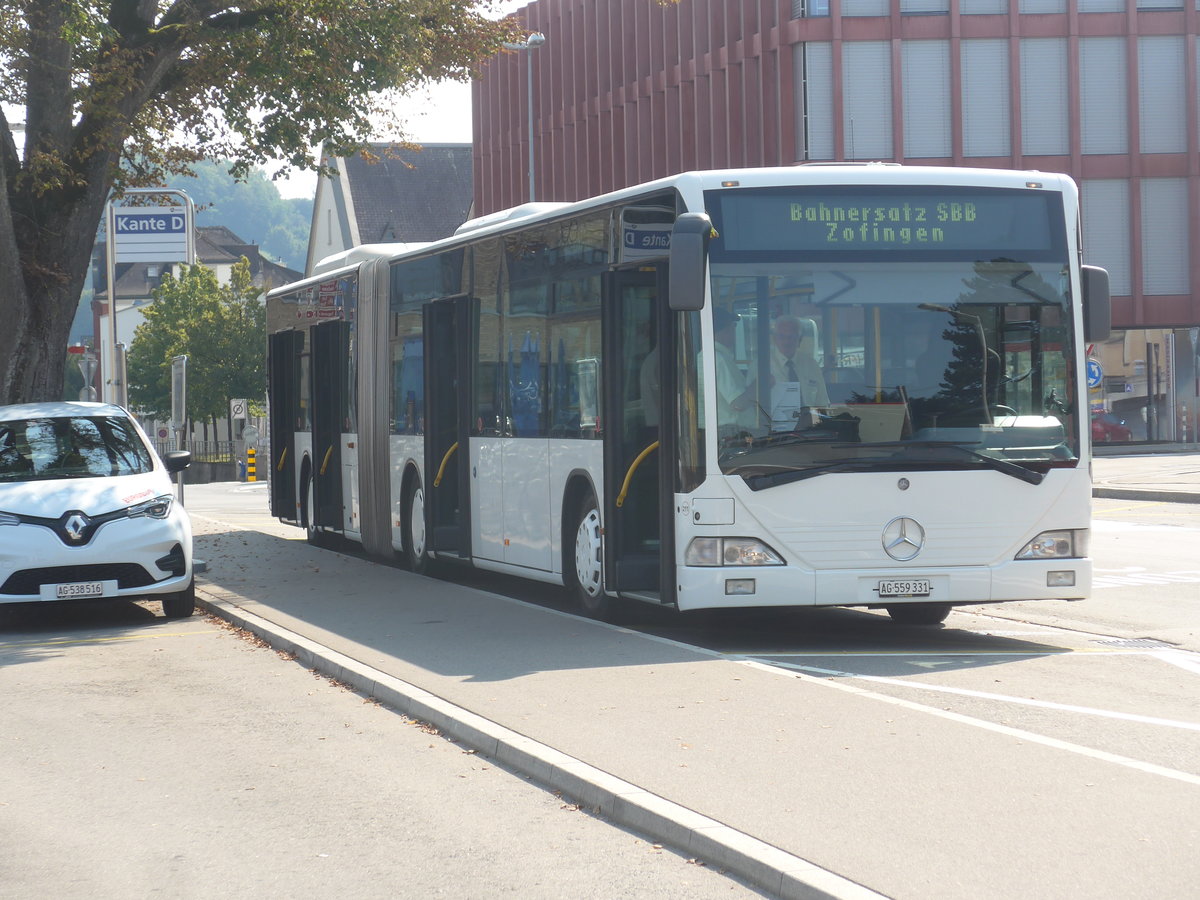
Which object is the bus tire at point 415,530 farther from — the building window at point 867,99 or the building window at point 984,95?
the building window at point 984,95

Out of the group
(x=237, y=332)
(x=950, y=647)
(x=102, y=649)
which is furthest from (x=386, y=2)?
(x=237, y=332)

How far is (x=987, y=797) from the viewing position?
645cm

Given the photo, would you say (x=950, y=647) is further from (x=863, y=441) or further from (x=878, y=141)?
(x=878, y=141)

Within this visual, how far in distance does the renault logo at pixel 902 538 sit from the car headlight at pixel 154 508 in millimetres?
6018

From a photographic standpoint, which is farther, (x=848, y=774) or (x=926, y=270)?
(x=926, y=270)

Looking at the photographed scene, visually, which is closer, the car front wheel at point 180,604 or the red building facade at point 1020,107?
the car front wheel at point 180,604

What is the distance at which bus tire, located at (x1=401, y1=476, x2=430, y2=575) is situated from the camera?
16.8 meters

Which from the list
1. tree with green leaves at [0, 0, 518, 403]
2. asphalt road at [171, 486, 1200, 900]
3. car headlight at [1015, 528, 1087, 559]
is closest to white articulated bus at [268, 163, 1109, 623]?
car headlight at [1015, 528, 1087, 559]

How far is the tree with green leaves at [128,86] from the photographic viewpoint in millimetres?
17938

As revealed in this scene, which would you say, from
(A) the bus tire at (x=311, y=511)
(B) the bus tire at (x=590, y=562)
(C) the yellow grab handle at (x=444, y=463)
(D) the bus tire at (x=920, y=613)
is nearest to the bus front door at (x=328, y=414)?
(A) the bus tire at (x=311, y=511)

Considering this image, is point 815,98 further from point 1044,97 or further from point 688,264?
point 688,264

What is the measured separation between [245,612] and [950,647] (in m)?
5.71

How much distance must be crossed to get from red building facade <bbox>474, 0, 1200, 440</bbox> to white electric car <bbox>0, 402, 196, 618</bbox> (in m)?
36.4

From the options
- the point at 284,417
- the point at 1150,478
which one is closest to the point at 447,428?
the point at 284,417
